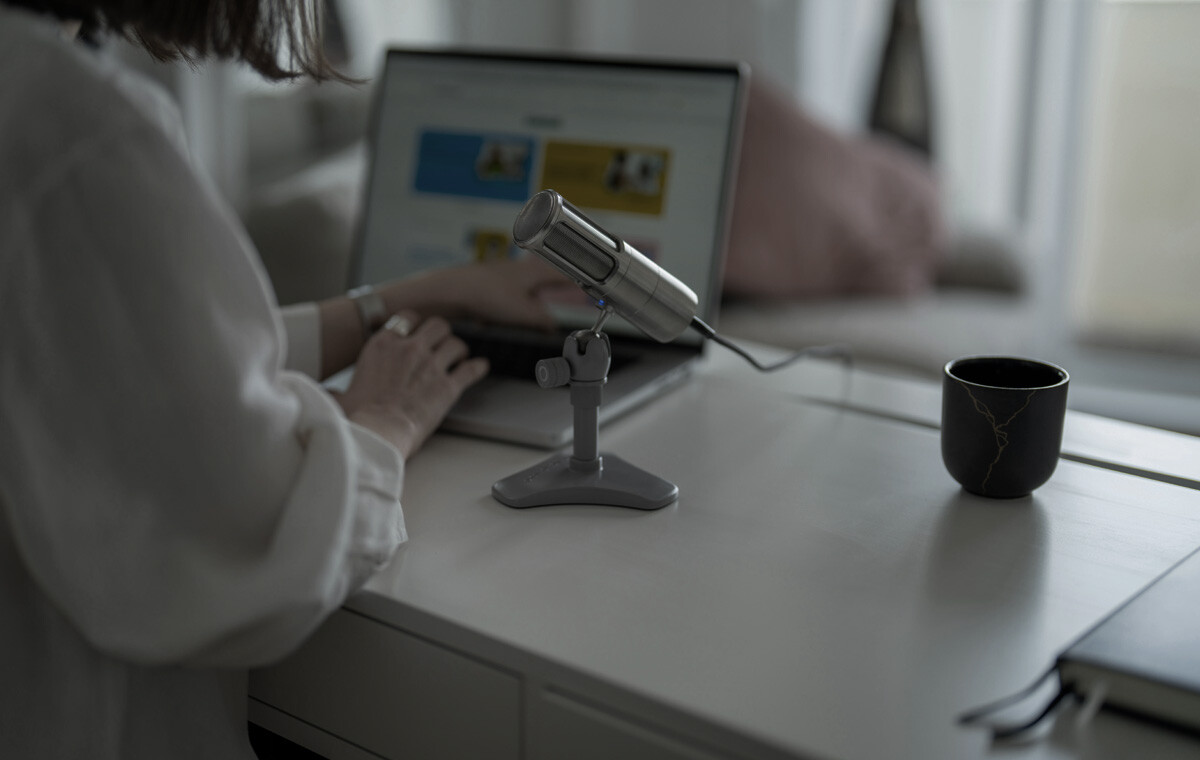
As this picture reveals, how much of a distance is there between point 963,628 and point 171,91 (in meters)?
2.20

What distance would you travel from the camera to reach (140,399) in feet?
1.85

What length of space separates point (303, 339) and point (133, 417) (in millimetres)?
445

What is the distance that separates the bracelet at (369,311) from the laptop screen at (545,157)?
184 millimetres

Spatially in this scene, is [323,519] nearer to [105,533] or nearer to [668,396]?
[105,533]

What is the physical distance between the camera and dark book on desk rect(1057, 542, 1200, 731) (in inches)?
21.3

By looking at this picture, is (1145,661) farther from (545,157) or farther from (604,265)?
(545,157)

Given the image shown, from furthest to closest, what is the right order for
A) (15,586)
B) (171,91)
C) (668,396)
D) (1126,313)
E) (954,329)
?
(1126,313)
(171,91)
(954,329)
(668,396)
(15,586)

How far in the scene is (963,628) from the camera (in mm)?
627

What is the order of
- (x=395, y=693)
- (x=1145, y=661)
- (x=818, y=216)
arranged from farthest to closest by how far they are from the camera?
(x=818, y=216), (x=395, y=693), (x=1145, y=661)

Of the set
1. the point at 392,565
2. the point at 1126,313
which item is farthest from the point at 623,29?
the point at 392,565

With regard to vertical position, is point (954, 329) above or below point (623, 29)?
below

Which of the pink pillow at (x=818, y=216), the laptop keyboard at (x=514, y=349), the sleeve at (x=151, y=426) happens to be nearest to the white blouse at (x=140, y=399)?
the sleeve at (x=151, y=426)

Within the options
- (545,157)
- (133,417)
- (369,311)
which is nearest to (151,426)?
(133,417)

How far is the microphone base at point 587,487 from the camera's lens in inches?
31.3
